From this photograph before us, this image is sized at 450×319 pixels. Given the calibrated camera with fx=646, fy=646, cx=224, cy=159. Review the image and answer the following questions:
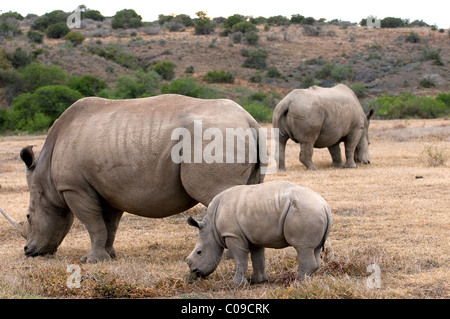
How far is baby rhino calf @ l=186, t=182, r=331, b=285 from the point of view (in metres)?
5.28

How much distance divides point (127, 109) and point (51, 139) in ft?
3.27

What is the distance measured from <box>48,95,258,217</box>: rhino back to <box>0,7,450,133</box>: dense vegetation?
793 inches

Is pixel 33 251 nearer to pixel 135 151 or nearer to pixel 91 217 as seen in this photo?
pixel 91 217

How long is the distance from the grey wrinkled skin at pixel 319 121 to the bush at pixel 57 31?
4313cm

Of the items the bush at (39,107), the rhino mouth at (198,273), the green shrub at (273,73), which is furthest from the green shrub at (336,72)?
the rhino mouth at (198,273)

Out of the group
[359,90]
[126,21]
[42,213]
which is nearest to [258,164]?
[42,213]

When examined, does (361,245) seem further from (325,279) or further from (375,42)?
(375,42)

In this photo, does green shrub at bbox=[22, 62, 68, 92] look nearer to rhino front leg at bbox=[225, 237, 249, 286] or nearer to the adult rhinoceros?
the adult rhinoceros

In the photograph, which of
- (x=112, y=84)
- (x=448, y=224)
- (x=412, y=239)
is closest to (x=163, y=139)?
(x=412, y=239)

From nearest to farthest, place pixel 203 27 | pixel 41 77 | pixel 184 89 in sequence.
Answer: pixel 184 89 < pixel 41 77 < pixel 203 27

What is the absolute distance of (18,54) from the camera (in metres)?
40.1

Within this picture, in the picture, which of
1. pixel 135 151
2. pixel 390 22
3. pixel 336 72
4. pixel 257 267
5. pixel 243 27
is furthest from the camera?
pixel 390 22

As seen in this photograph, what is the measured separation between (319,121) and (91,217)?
7711mm

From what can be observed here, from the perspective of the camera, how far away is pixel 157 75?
37312mm
